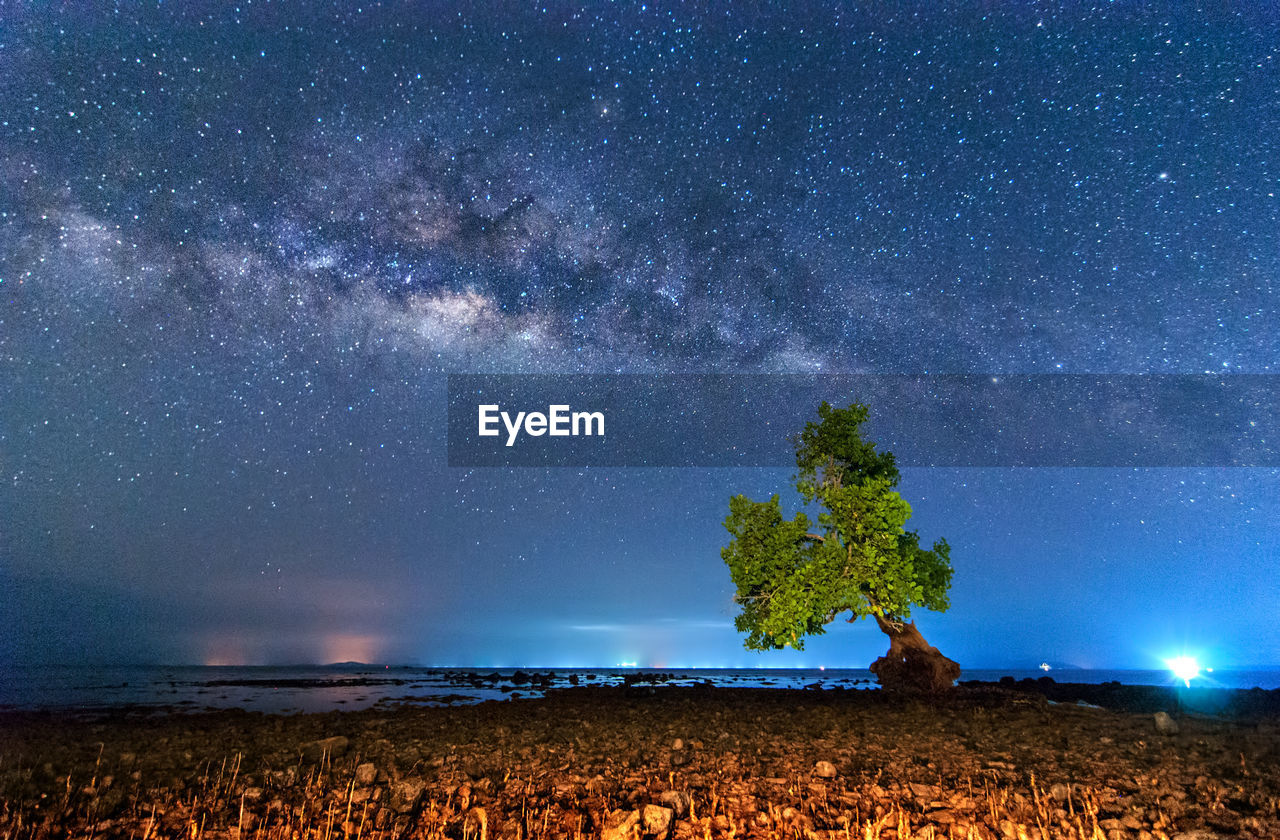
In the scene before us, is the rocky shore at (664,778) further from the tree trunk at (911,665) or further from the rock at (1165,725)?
the tree trunk at (911,665)

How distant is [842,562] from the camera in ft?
75.4

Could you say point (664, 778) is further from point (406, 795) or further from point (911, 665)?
point (911, 665)

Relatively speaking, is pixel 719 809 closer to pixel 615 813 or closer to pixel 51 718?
pixel 615 813

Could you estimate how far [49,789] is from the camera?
31.2 ft

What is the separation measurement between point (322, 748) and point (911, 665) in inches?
856

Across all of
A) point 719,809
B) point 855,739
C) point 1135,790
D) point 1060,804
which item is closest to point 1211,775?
point 1135,790

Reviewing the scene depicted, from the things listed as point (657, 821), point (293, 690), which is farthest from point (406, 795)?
point (293, 690)

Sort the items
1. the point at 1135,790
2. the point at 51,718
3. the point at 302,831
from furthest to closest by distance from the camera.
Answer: the point at 51,718 < the point at 1135,790 < the point at 302,831

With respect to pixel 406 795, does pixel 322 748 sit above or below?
below

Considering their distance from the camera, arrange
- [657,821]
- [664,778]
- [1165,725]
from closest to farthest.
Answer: [657,821] < [664,778] < [1165,725]

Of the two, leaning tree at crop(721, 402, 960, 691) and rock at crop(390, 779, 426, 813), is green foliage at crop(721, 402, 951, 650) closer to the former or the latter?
leaning tree at crop(721, 402, 960, 691)

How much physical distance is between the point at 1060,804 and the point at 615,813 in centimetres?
587

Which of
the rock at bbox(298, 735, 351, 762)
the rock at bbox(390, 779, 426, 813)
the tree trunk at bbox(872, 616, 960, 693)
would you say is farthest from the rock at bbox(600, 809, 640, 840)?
the tree trunk at bbox(872, 616, 960, 693)

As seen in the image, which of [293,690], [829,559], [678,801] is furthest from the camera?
[293,690]
